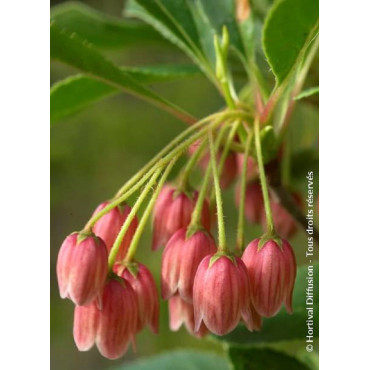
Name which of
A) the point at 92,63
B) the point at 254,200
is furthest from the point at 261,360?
the point at 92,63

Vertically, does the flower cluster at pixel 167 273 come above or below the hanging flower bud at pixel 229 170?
below

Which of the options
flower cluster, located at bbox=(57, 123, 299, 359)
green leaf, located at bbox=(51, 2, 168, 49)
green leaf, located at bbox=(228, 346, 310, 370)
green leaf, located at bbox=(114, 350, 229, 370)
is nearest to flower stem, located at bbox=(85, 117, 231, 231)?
flower cluster, located at bbox=(57, 123, 299, 359)

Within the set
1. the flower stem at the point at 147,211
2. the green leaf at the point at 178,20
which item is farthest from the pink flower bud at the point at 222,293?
the green leaf at the point at 178,20

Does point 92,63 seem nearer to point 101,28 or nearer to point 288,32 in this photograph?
point 288,32

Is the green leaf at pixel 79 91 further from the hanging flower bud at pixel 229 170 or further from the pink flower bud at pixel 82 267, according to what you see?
the pink flower bud at pixel 82 267

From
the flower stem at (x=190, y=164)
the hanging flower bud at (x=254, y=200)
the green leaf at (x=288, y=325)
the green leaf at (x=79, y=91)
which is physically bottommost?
the green leaf at (x=288, y=325)

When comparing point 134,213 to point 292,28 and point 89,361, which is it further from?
point 89,361
